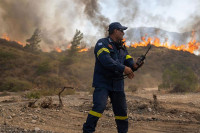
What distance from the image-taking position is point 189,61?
4053cm

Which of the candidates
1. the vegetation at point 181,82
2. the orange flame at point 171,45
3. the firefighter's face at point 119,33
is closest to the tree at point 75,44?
the vegetation at point 181,82

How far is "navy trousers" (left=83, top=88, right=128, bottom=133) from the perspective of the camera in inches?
101

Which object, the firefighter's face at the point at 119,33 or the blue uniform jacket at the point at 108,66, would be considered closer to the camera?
the blue uniform jacket at the point at 108,66

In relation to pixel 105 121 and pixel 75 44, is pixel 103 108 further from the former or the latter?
pixel 75 44

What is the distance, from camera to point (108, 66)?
8.72ft

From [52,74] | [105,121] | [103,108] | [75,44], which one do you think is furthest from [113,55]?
[75,44]

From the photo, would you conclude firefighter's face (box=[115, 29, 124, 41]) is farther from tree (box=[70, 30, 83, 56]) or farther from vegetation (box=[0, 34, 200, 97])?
tree (box=[70, 30, 83, 56])

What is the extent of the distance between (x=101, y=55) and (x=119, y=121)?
109 centimetres

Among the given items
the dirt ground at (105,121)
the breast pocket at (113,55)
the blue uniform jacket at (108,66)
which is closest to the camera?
the blue uniform jacket at (108,66)

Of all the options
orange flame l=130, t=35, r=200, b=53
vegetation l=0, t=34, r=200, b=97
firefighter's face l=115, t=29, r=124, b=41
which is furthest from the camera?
orange flame l=130, t=35, r=200, b=53

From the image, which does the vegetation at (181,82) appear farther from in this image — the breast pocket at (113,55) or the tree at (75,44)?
the tree at (75,44)

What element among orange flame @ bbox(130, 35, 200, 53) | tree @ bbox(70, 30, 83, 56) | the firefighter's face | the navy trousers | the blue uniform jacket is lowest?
the navy trousers

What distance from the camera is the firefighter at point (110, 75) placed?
2.61 metres

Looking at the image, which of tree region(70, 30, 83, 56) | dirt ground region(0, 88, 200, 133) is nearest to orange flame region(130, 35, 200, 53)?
tree region(70, 30, 83, 56)
